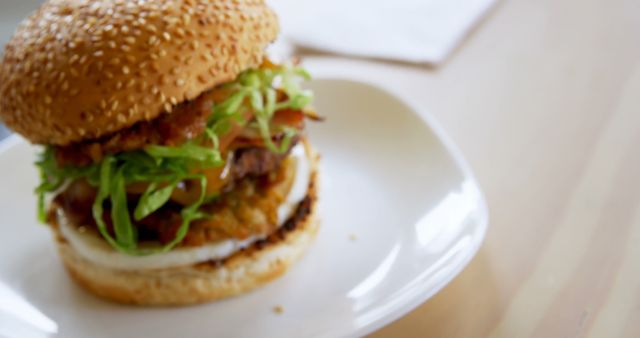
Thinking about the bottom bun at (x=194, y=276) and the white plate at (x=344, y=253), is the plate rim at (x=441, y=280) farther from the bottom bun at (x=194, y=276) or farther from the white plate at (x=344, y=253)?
the bottom bun at (x=194, y=276)

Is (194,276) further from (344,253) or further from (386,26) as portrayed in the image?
(386,26)

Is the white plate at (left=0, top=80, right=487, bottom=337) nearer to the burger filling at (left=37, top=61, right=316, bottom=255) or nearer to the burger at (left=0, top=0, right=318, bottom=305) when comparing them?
the burger at (left=0, top=0, right=318, bottom=305)

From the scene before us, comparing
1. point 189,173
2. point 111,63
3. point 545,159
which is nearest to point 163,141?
point 189,173

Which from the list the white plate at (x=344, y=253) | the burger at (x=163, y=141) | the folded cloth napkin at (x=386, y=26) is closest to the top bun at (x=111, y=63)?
the burger at (x=163, y=141)

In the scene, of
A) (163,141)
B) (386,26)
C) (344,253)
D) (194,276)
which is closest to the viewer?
(163,141)

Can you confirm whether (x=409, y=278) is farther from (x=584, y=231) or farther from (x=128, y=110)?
(x=128, y=110)

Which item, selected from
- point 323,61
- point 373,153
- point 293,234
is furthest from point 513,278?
point 323,61
